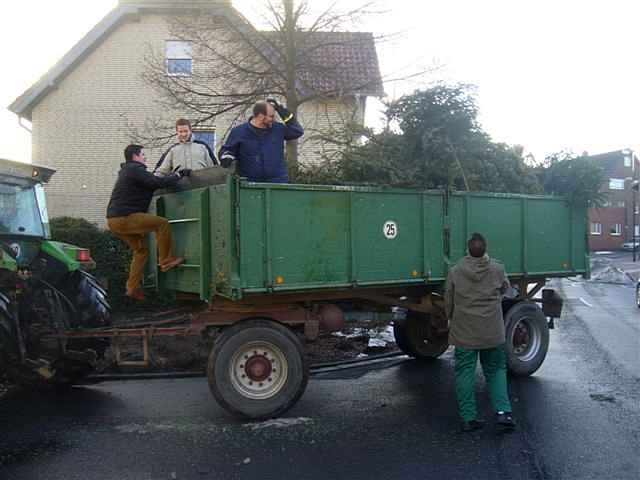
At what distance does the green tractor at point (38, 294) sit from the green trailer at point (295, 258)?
85 centimetres

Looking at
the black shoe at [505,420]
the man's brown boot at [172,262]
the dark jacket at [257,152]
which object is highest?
the dark jacket at [257,152]

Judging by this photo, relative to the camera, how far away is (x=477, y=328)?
18.1 ft

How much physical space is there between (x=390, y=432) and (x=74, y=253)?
411cm

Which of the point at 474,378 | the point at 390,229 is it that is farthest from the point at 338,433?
the point at 390,229

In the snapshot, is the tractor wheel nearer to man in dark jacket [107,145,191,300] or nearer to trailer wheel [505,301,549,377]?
man in dark jacket [107,145,191,300]

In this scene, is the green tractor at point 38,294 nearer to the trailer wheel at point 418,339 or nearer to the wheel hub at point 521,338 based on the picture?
the trailer wheel at point 418,339

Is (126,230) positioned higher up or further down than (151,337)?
higher up

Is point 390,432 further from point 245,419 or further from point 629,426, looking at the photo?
point 629,426

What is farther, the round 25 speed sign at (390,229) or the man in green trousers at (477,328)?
the round 25 speed sign at (390,229)

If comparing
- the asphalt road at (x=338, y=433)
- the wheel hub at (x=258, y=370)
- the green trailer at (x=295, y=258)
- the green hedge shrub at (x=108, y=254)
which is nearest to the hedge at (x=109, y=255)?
the green hedge shrub at (x=108, y=254)

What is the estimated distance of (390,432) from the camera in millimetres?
5512

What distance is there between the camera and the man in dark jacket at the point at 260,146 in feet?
21.2

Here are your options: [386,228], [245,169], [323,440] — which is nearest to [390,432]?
[323,440]

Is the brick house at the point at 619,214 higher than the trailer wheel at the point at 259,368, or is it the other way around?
the brick house at the point at 619,214
